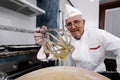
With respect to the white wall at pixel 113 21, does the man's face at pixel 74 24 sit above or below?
below

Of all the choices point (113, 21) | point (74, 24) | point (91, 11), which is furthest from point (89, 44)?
point (113, 21)

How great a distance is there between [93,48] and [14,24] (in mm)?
867

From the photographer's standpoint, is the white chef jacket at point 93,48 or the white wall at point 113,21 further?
the white wall at point 113,21

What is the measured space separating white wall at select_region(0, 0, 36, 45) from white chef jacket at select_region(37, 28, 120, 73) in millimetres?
677

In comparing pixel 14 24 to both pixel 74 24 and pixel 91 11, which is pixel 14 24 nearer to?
pixel 74 24

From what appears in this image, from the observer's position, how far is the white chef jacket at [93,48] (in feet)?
3.87

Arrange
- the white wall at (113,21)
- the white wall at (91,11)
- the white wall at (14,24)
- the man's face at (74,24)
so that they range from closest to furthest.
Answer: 1. the man's face at (74,24)
2. the white wall at (14,24)
3. the white wall at (91,11)
4. the white wall at (113,21)

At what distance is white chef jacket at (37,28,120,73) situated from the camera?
3.87 feet

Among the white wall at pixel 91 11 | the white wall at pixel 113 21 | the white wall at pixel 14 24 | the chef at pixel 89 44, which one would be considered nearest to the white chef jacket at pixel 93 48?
the chef at pixel 89 44

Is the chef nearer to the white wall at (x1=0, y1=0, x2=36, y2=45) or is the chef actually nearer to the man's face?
the man's face

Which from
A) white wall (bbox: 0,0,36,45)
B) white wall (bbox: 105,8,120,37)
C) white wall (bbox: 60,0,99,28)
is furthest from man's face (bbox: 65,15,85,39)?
white wall (bbox: 105,8,120,37)

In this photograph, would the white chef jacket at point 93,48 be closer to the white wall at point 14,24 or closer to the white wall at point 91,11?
the white wall at point 14,24

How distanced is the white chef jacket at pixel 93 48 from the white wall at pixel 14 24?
2.22ft

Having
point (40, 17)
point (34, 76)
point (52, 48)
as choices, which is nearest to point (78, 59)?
point (52, 48)
